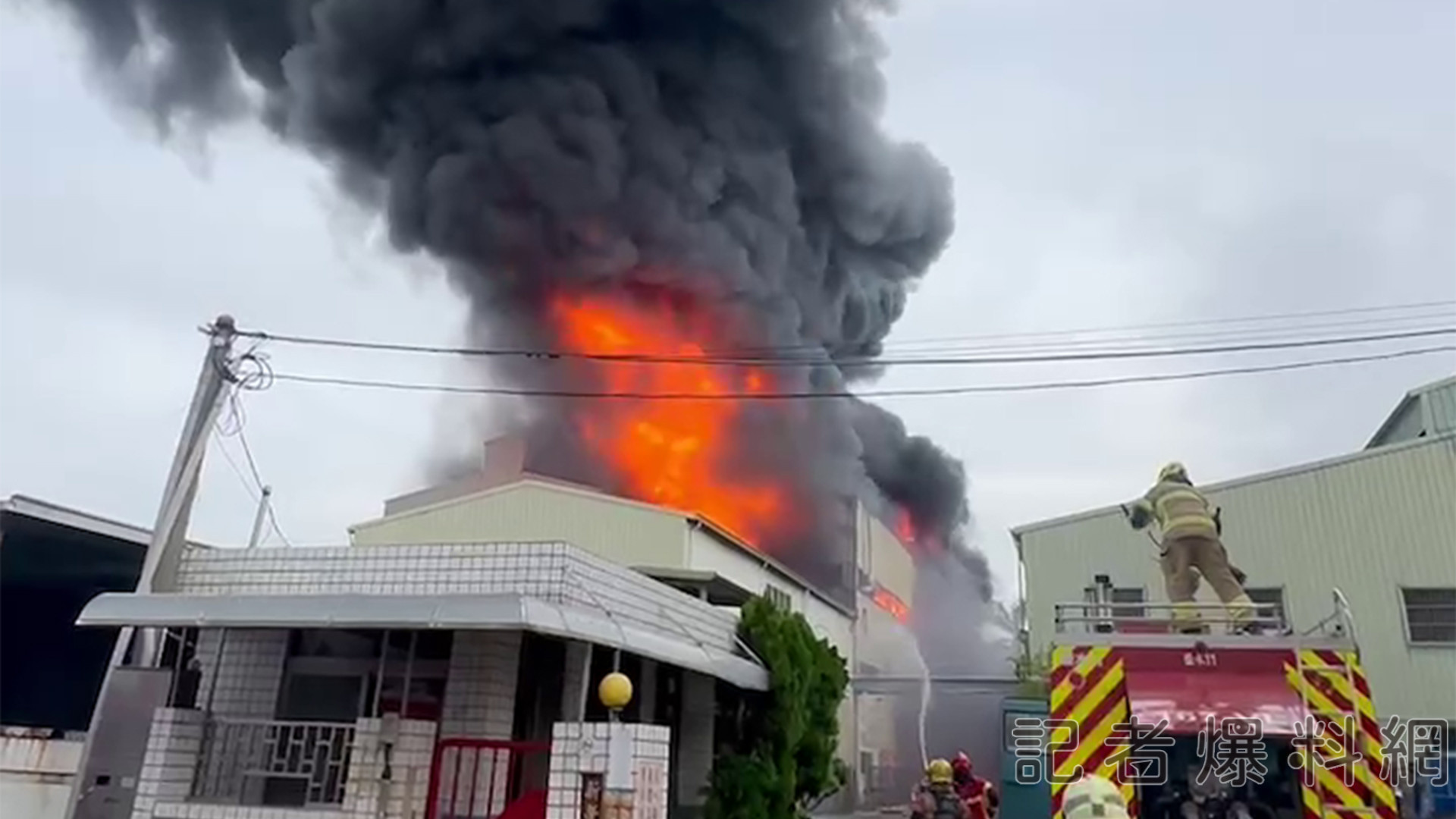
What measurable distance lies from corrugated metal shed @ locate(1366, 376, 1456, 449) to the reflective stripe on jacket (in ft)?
32.1

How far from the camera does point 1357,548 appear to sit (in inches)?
552

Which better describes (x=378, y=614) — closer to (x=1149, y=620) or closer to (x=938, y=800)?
(x=938, y=800)

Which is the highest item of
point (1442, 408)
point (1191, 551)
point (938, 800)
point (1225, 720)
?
point (1442, 408)

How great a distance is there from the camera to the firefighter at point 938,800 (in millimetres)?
6617

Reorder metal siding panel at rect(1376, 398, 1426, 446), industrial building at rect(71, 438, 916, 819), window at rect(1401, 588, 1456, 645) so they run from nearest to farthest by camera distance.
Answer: industrial building at rect(71, 438, 916, 819), window at rect(1401, 588, 1456, 645), metal siding panel at rect(1376, 398, 1426, 446)

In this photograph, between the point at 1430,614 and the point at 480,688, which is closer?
the point at 480,688

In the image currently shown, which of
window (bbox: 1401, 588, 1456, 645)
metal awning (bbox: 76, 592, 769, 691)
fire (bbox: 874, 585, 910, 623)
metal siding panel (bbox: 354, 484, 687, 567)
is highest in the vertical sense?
fire (bbox: 874, 585, 910, 623)

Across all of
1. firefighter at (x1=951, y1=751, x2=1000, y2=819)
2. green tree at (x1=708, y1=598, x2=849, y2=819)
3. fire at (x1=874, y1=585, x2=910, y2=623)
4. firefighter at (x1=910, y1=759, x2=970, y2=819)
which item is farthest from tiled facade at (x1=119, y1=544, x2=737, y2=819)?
fire at (x1=874, y1=585, x2=910, y2=623)

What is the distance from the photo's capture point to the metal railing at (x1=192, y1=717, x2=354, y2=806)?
22.7ft

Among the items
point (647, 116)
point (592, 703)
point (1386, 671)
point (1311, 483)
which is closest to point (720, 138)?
point (647, 116)

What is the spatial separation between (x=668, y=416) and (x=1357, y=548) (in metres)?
14.5

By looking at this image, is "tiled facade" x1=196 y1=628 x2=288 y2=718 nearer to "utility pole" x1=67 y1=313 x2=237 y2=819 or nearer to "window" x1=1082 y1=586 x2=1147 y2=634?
"utility pole" x1=67 y1=313 x2=237 y2=819

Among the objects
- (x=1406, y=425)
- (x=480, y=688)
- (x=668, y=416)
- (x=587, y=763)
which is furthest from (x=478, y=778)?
(x=668, y=416)

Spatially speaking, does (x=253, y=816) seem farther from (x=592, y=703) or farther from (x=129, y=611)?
(x=592, y=703)
